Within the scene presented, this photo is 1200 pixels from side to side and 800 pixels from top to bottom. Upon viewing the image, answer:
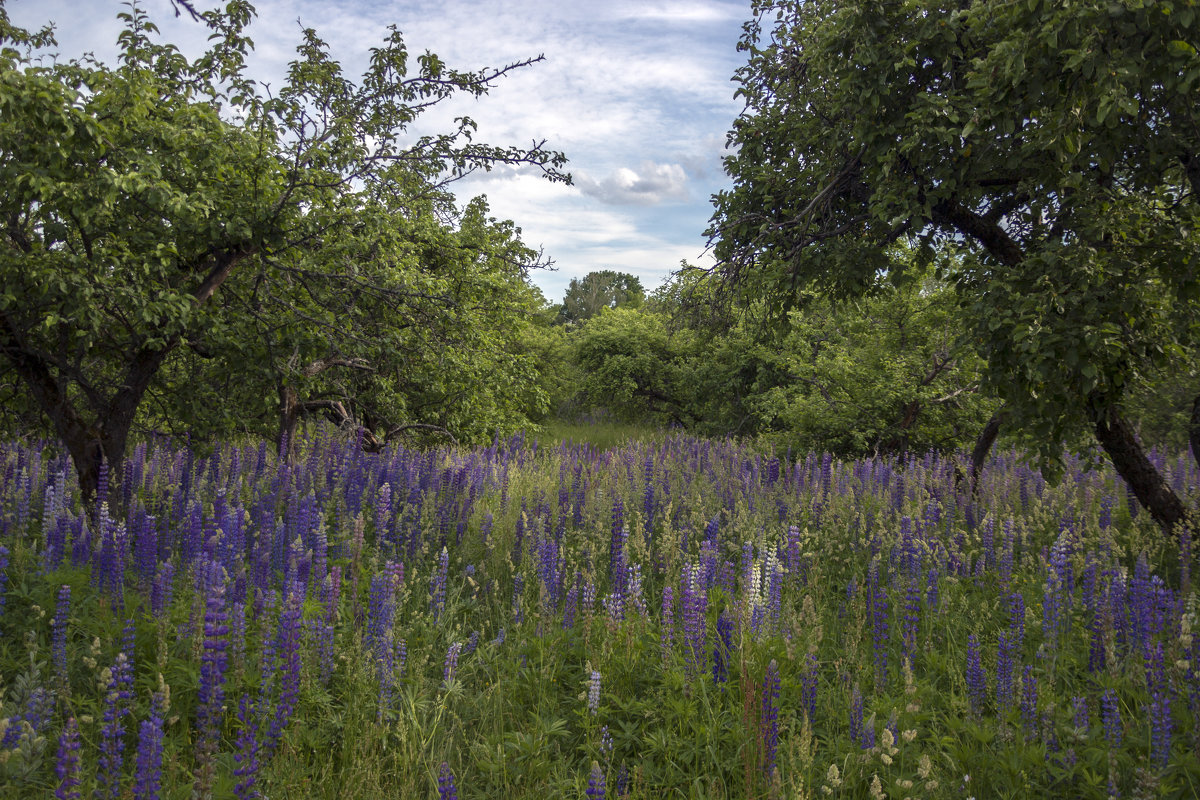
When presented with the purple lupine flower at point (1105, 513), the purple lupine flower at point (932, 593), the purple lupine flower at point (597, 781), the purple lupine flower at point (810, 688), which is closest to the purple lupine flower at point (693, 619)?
the purple lupine flower at point (810, 688)

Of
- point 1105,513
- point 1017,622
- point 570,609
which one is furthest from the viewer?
point 1105,513

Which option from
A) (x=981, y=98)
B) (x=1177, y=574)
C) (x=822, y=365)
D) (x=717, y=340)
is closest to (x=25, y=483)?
(x=981, y=98)

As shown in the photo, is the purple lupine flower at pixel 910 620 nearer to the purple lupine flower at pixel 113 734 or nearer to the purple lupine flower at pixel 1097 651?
the purple lupine flower at pixel 1097 651

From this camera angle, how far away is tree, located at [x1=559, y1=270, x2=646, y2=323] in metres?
65.4

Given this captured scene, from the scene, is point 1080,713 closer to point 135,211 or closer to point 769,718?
point 769,718

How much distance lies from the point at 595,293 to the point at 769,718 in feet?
207

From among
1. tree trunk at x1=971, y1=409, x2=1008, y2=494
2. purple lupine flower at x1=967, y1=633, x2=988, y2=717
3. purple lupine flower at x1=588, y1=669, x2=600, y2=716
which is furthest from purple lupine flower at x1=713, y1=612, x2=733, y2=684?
tree trunk at x1=971, y1=409, x2=1008, y2=494

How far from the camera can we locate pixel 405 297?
7797 mm

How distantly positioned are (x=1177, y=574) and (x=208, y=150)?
27.0ft

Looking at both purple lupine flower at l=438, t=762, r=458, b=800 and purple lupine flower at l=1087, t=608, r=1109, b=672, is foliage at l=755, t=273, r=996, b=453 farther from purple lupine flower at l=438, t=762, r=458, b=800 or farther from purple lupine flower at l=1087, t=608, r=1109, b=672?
purple lupine flower at l=438, t=762, r=458, b=800

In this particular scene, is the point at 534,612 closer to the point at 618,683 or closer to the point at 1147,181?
the point at 618,683

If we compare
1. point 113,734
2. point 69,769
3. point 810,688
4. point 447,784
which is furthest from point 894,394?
point 69,769

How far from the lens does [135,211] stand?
19.8ft

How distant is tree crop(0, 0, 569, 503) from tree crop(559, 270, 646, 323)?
55.2m
